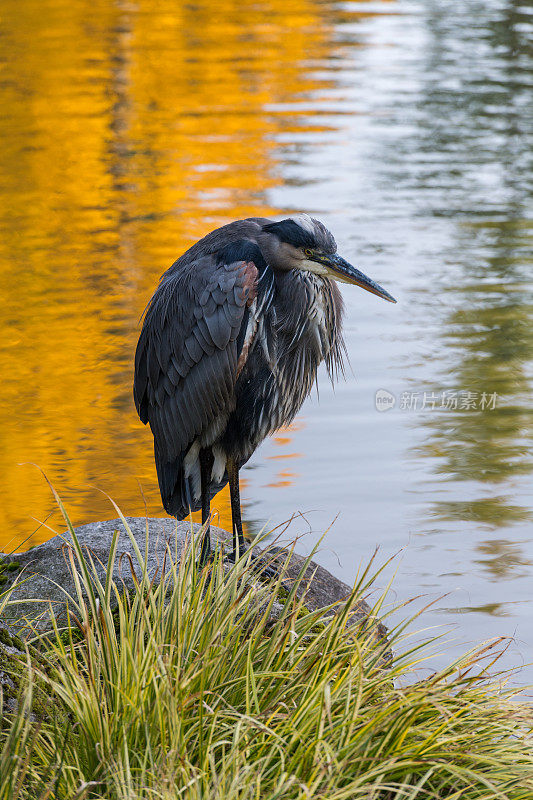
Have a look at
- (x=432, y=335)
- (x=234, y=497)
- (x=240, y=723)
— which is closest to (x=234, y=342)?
(x=234, y=497)

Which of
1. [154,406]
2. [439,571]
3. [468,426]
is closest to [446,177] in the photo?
[468,426]

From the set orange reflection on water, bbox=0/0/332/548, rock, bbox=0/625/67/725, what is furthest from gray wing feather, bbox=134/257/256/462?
rock, bbox=0/625/67/725

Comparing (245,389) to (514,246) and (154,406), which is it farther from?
(514,246)

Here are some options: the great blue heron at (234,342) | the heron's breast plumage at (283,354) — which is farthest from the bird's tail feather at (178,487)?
the heron's breast plumage at (283,354)

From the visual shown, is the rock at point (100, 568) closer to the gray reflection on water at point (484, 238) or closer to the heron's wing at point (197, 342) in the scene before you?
the heron's wing at point (197, 342)

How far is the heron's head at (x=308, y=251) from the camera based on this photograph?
4355mm

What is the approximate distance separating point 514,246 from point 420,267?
1.05 m

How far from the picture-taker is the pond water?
696 cm

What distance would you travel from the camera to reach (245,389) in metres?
4.66

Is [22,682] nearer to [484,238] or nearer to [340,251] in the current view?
[340,251]

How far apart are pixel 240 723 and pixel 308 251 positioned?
2062mm

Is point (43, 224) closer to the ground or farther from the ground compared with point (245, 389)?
closer to the ground

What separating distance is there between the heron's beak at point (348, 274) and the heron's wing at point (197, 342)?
0.25 meters

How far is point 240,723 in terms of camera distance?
9.65 ft
